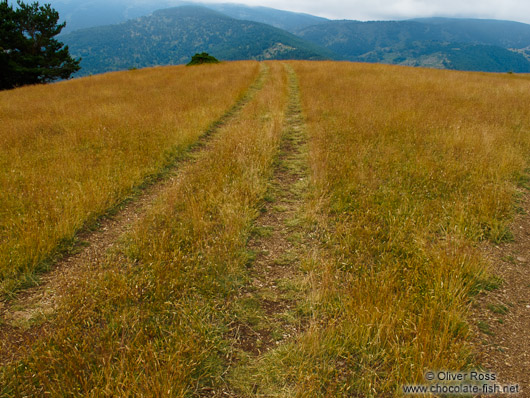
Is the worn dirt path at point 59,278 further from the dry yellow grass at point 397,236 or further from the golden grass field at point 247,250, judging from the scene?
the dry yellow grass at point 397,236

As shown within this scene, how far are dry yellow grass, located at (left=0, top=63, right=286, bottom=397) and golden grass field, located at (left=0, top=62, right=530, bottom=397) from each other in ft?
0.07

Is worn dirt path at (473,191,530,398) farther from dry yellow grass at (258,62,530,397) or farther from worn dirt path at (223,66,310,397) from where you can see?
worn dirt path at (223,66,310,397)

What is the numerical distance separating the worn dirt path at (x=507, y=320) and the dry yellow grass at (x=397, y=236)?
0.20 meters

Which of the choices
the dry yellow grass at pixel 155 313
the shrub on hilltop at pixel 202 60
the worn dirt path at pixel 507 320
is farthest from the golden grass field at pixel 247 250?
the shrub on hilltop at pixel 202 60

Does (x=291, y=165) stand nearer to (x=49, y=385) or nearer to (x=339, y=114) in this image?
(x=339, y=114)

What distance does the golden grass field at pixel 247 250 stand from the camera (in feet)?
8.60

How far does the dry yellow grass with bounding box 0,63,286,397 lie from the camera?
249 centimetres

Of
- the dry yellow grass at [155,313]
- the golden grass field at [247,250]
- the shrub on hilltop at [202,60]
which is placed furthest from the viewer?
the shrub on hilltop at [202,60]

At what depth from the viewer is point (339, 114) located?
11.8m

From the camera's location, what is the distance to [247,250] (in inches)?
177

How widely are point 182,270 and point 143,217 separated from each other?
185 cm

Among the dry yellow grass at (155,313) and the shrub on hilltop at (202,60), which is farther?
the shrub on hilltop at (202,60)

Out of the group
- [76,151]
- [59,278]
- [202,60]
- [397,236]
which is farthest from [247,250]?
[202,60]

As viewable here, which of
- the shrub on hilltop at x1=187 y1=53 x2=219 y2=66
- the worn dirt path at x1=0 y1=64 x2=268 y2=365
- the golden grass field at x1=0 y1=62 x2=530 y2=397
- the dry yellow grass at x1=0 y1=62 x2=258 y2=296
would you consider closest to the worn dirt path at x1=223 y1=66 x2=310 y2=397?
the golden grass field at x1=0 y1=62 x2=530 y2=397
